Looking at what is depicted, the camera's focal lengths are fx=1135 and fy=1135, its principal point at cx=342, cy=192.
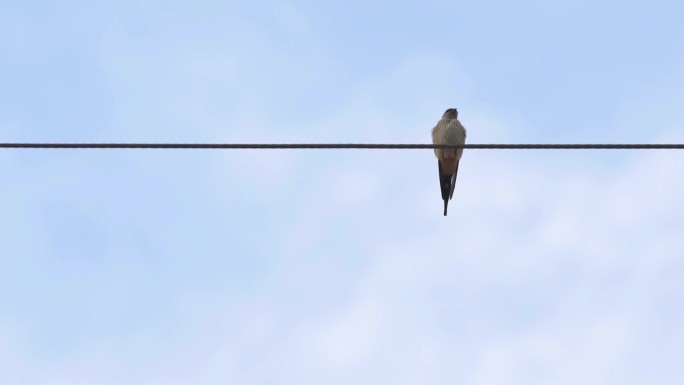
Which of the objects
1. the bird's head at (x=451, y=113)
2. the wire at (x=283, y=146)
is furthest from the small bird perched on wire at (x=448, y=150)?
the wire at (x=283, y=146)

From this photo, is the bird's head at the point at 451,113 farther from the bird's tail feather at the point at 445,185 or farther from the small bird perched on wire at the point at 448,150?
the bird's tail feather at the point at 445,185

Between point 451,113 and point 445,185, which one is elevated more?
point 451,113

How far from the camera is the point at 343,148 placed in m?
6.76

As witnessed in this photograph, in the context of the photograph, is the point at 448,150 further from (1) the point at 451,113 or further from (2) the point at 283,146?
(2) the point at 283,146

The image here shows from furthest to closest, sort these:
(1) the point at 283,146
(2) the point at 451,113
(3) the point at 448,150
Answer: (2) the point at 451,113, (3) the point at 448,150, (1) the point at 283,146

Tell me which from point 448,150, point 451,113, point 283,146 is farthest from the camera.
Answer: point 451,113

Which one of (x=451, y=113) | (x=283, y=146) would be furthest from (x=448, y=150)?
(x=283, y=146)

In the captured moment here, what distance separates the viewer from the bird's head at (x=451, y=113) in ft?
42.2

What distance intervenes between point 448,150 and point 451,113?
0.51 metres

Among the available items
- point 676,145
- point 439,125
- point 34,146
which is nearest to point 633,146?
point 676,145

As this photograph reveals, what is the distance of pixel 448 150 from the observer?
12.7 m

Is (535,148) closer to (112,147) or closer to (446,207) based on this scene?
(112,147)

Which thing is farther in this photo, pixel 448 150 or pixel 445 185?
pixel 445 185

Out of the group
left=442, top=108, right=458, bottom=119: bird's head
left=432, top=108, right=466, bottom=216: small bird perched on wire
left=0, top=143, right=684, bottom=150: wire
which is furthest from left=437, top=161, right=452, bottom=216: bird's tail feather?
left=0, top=143, right=684, bottom=150: wire
